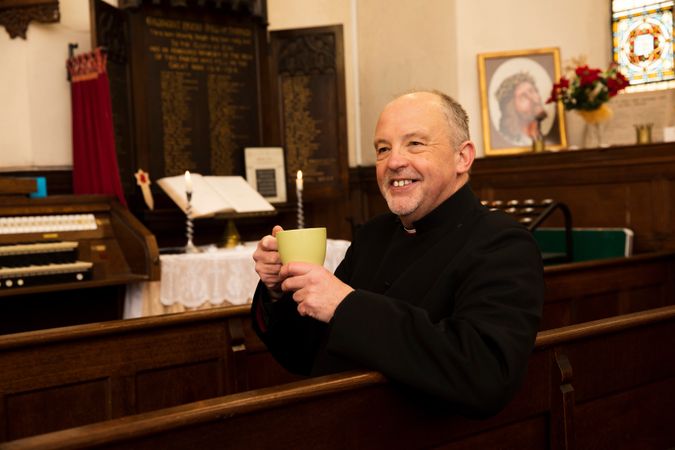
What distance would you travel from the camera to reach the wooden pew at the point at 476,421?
5.06 feet

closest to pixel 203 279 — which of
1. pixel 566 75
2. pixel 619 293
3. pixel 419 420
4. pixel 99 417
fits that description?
pixel 99 417

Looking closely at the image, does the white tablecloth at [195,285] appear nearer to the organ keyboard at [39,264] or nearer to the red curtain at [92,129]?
the organ keyboard at [39,264]

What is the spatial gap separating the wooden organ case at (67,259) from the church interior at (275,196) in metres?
0.01

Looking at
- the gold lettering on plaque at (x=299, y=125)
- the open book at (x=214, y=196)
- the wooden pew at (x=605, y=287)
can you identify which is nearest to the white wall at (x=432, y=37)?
the gold lettering on plaque at (x=299, y=125)

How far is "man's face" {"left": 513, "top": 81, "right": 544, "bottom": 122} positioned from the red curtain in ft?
13.7

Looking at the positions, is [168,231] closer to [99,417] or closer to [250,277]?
→ [250,277]

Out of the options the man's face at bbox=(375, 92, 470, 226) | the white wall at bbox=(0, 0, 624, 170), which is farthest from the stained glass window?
the man's face at bbox=(375, 92, 470, 226)

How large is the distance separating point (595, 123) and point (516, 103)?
97 centimetres

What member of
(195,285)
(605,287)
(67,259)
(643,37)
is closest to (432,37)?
(643,37)

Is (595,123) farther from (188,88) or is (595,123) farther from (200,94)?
(188,88)

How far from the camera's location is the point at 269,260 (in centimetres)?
212

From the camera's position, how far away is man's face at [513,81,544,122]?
796 centimetres

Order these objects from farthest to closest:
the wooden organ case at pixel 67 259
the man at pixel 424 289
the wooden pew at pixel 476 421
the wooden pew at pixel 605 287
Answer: the wooden pew at pixel 605 287
the wooden organ case at pixel 67 259
the man at pixel 424 289
the wooden pew at pixel 476 421

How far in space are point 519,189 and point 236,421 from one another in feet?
19.1
